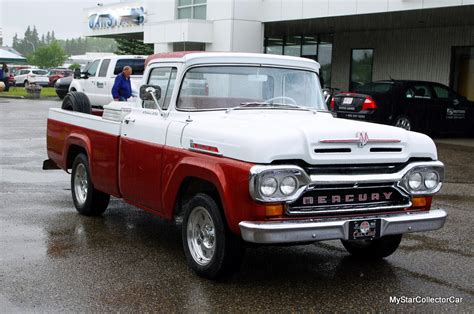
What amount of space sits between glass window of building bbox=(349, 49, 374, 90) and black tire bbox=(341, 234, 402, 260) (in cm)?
2034

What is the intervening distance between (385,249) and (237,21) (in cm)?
1828

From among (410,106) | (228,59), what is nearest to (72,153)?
(228,59)

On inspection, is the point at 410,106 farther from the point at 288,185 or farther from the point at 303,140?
the point at 288,185

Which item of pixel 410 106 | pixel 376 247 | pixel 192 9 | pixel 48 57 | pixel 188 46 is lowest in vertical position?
pixel 376 247

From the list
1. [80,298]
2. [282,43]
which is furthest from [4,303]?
[282,43]

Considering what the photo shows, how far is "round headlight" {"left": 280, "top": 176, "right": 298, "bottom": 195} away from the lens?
5051 mm

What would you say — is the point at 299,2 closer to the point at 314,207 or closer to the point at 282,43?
the point at 282,43

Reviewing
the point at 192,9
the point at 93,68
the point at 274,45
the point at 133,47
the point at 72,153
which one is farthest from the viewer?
the point at 133,47

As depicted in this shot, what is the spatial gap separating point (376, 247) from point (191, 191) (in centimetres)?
192

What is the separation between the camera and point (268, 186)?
16.5 feet

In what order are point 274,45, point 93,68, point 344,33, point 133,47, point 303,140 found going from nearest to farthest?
1. point 303,140
2. point 93,68
3. point 344,33
4. point 274,45
5. point 133,47

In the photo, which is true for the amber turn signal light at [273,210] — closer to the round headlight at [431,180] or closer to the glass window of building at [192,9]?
the round headlight at [431,180]

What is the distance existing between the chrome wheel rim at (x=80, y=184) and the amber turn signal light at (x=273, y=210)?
378cm

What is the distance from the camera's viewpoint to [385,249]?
20.9ft
